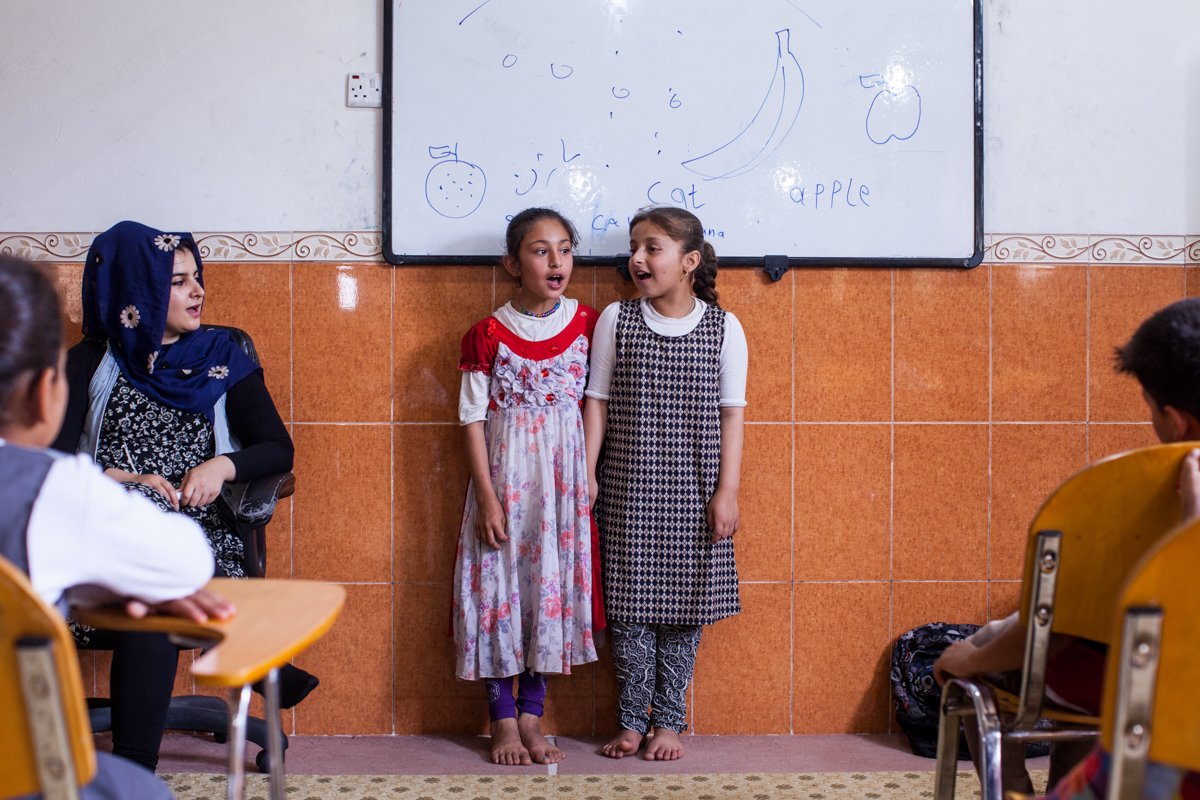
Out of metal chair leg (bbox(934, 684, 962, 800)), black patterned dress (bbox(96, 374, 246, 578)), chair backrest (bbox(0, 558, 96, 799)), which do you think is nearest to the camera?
chair backrest (bbox(0, 558, 96, 799))

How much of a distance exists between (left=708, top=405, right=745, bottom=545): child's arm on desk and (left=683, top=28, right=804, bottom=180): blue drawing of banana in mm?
668

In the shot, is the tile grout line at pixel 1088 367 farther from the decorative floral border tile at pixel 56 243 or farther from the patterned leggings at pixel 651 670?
the decorative floral border tile at pixel 56 243

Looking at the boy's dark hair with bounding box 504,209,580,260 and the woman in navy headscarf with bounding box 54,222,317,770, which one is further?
the boy's dark hair with bounding box 504,209,580,260

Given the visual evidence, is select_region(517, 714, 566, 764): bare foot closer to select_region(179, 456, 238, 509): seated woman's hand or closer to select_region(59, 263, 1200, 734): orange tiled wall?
select_region(59, 263, 1200, 734): orange tiled wall

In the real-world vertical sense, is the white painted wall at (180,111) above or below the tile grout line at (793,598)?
above

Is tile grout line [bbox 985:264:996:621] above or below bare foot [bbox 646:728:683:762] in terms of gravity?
above

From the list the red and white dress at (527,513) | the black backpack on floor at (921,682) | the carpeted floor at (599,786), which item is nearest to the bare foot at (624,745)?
the carpeted floor at (599,786)

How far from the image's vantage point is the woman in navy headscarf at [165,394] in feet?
6.39

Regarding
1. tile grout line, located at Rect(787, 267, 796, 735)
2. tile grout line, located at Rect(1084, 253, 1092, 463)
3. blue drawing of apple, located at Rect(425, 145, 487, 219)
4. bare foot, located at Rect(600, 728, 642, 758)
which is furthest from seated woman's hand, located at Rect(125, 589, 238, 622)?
tile grout line, located at Rect(1084, 253, 1092, 463)

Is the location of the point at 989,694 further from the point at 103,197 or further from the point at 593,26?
the point at 103,197

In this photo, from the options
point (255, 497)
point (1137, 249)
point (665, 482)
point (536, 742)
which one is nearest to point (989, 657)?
point (665, 482)

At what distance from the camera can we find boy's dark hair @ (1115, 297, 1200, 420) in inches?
41.9

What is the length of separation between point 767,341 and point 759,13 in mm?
896

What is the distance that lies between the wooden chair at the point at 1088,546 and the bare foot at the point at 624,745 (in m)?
1.20
